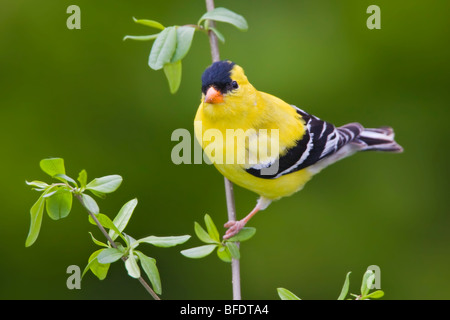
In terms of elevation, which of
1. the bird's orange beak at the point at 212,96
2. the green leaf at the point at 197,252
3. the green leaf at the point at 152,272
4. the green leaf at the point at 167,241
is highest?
the bird's orange beak at the point at 212,96

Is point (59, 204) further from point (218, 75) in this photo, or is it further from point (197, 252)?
point (218, 75)

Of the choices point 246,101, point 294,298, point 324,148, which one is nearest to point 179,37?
point 246,101

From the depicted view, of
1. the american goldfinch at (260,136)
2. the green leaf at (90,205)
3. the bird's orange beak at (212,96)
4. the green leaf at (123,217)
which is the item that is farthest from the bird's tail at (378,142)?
the green leaf at (90,205)

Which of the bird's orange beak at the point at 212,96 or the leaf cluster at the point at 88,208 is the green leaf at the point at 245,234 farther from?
the bird's orange beak at the point at 212,96

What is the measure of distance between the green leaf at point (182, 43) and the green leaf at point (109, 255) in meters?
0.65

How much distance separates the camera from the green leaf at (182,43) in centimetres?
180

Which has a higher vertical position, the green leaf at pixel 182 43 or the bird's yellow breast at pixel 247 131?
the green leaf at pixel 182 43

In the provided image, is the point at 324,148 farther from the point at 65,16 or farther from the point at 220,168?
the point at 65,16

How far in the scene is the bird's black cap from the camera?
2162 mm

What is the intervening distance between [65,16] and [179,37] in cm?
171

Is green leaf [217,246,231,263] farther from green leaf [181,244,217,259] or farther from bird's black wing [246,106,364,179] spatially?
bird's black wing [246,106,364,179]

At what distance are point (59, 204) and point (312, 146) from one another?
59.8 inches

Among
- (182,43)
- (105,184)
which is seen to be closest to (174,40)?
(182,43)

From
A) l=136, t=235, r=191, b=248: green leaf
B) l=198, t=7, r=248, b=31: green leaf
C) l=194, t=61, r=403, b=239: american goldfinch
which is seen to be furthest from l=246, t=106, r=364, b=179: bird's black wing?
l=136, t=235, r=191, b=248: green leaf
